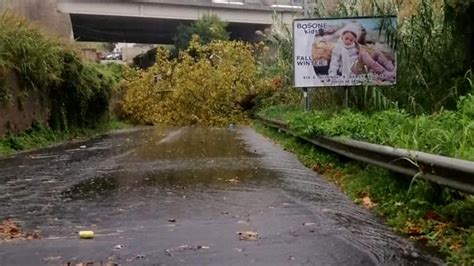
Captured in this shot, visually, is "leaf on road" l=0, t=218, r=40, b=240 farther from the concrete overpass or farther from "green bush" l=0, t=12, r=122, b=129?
the concrete overpass

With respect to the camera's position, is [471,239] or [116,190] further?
[116,190]

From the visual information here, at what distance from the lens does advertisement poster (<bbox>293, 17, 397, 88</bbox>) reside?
1680cm

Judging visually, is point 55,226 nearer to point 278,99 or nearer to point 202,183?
point 202,183

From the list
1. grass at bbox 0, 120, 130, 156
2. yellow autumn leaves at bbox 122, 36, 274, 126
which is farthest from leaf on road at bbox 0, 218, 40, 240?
yellow autumn leaves at bbox 122, 36, 274, 126

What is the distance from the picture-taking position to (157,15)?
5747 cm

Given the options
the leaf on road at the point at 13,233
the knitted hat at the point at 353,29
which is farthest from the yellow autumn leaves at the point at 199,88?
the leaf on road at the point at 13,233

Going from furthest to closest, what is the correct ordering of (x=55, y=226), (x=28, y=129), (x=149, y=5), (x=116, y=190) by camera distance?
(x=149, y=5)
(x=28, y=129)
(x=116, y=190)
(x=55, y=226)

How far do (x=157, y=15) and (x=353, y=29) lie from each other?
42288 millimetres

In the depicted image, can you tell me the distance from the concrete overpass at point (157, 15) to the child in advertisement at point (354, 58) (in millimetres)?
35448

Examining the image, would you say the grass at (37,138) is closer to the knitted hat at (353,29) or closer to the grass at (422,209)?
the knitted hat at (353,29)

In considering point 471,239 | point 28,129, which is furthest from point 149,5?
point 471,239

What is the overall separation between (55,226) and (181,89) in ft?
97.5

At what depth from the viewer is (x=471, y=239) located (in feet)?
17.1

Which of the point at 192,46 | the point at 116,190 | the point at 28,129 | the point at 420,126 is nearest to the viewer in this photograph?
the point at 420,126
